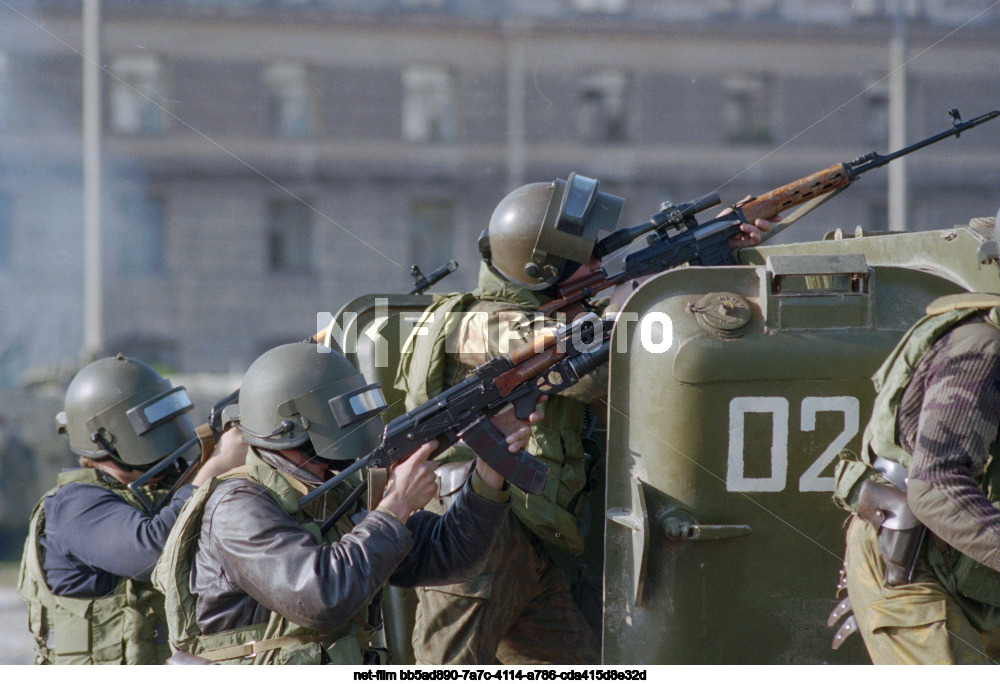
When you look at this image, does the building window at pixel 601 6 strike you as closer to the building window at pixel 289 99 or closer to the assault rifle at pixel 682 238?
the building window at pixel 289 99

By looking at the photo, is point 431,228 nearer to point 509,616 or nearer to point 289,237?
point 289,237

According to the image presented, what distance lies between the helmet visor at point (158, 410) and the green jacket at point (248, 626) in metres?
1.18

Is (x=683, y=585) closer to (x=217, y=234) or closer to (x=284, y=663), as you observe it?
(x=284, y=663)

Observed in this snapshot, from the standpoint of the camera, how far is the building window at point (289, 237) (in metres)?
17.9

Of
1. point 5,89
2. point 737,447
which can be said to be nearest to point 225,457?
point 737,447

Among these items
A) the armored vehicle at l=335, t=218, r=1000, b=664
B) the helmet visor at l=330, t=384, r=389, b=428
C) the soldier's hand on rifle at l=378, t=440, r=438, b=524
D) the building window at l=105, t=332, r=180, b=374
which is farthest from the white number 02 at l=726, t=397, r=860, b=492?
the building window at l=105, t=332, r=180, b=374

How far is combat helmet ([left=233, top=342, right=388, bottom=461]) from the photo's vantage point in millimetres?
2818

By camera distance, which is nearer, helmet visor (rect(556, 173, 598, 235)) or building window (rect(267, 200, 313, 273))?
helmet visor (rect(556, 173, 598, 235))

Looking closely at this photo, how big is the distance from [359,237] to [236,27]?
3.85 meters

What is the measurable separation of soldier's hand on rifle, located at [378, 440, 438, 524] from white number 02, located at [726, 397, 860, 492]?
32.7 inches

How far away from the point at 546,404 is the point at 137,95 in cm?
1684

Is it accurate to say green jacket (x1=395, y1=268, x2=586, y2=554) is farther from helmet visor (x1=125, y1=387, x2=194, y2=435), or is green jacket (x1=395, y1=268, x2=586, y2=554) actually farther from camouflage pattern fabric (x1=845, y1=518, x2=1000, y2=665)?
camouflage pattern fabric (x1=845, y1=518, x2=1000, y2=665)

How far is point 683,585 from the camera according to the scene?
9.95 feet
